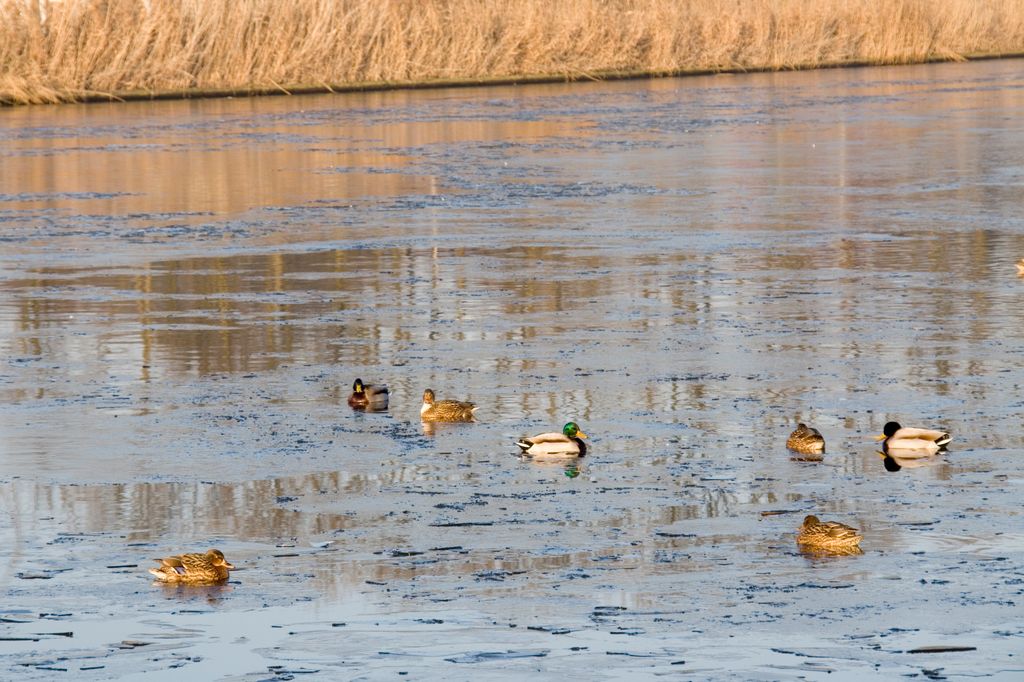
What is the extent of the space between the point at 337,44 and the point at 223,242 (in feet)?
78.7

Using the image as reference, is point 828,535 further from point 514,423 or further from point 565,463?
point 514,423

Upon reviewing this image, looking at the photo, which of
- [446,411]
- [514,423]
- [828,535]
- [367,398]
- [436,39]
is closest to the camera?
[828,535]

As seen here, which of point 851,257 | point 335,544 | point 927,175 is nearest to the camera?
point 335,544

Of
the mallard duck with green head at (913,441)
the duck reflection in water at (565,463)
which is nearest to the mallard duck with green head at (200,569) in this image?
the duck reflection in water at (565,463)

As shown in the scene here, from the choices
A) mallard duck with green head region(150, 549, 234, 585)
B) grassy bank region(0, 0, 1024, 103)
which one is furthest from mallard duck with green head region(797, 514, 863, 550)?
grassy bank region(0, 0, 1024, 103)

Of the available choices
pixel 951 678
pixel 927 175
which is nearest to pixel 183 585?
pixel 951 678

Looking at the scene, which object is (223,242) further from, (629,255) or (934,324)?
(934,324)

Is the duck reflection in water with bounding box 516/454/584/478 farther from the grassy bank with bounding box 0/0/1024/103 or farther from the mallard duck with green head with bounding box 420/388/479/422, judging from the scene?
the grassy bank with bounding box 0/0/1024/103

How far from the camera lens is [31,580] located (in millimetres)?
7816

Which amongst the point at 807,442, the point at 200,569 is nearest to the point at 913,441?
the point at 807,442

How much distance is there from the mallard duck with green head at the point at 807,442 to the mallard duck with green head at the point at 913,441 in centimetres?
33

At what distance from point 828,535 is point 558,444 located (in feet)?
6.82

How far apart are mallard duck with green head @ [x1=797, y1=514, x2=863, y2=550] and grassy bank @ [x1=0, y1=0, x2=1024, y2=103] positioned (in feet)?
107

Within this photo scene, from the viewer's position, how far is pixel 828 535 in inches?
310
